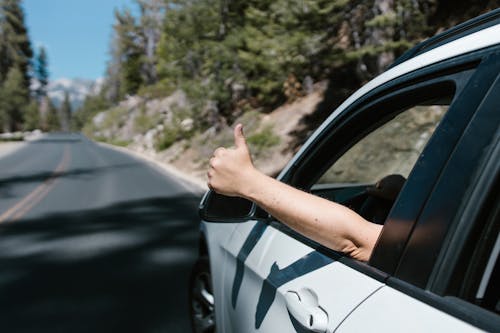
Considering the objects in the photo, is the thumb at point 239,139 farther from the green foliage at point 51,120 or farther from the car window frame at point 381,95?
the green foliage at point 51,120

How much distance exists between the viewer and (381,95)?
5.79ft

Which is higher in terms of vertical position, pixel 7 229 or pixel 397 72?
pixel 397 72

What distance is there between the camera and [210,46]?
25.8 metres

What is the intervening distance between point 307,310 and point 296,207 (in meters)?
0.33

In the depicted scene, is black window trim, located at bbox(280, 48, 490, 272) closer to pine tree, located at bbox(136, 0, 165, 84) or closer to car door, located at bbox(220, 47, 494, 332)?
car door, located at bbox(220, 47, 494, 332)

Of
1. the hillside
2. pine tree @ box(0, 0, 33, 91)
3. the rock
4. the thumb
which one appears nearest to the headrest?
the thumb

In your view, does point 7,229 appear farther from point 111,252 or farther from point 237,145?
point 237,145

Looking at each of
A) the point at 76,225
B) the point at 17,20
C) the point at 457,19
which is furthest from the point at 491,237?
the point at 17,20

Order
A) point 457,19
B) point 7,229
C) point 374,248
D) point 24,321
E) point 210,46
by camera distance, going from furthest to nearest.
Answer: point 210,46
point 457,19
point 7,229
point 24,321
point 374,248

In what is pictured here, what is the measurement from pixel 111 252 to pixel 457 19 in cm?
1306

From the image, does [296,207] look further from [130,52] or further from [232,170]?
[130,52]

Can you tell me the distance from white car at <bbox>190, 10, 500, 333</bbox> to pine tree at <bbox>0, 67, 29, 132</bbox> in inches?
3265

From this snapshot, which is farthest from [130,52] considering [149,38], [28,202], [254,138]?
[28,202]

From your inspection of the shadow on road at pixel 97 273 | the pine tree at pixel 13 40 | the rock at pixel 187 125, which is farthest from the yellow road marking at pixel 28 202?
the pine tree at pixel 13 40
